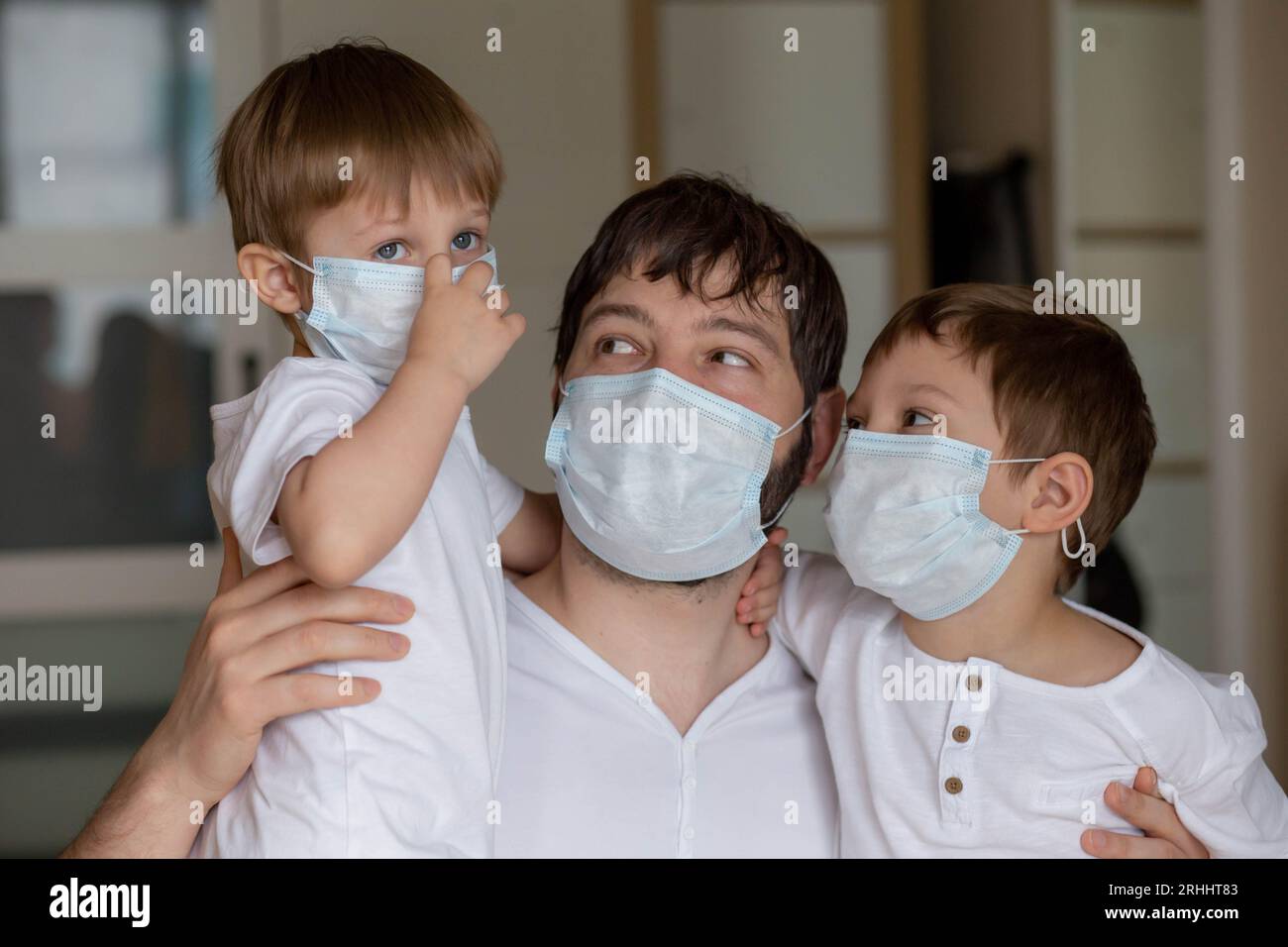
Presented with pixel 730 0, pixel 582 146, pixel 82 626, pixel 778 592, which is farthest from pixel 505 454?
pixel 778 592

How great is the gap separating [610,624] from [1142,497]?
2.61 metres

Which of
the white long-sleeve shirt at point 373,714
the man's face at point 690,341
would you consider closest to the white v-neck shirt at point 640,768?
the white long-sleeve shirt at point 373,714

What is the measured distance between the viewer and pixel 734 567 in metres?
1.57

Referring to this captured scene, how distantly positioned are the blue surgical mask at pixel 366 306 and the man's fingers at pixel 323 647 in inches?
11.9

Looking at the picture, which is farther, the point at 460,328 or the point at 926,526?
the point at 926,526

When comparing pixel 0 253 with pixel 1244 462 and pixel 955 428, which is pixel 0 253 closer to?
pixel 955 428

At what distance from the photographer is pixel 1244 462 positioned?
321cm

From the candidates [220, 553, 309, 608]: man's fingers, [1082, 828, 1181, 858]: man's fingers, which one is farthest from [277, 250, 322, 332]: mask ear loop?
[1082, 828, 1181, 858]: man's fingers

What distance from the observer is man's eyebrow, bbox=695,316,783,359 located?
153 cm

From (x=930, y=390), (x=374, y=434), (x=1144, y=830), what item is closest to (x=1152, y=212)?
(x=930, y=390)

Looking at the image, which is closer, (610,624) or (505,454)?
(610,624)

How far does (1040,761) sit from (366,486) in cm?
79

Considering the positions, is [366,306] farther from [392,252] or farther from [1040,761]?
[1040,761]

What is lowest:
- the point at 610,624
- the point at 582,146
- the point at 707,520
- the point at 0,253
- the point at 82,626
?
the point at 82,626
